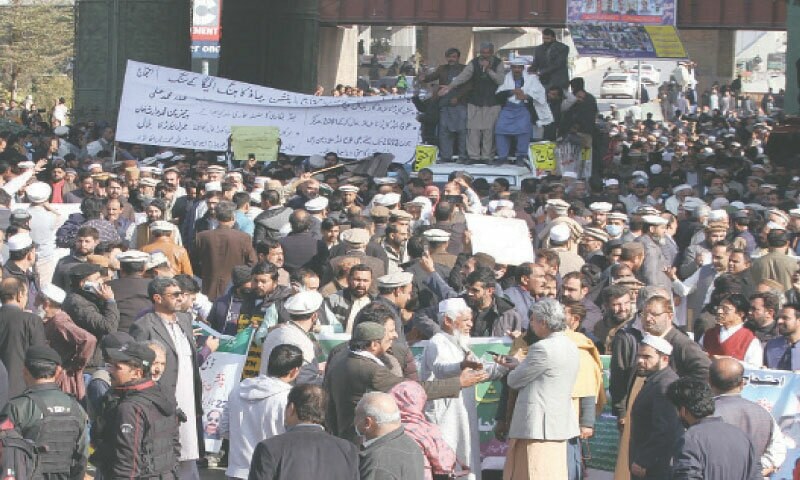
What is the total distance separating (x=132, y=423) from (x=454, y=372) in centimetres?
195

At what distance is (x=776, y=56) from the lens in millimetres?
81938

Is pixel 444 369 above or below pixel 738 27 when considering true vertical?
below

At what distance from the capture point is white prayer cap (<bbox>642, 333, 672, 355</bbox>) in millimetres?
8812

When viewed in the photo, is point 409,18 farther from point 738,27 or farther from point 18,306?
point 18,306

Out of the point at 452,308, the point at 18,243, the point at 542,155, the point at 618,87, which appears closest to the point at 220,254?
the point at 18,243

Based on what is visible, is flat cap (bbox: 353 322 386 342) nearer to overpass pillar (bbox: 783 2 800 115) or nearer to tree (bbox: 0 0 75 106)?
overpass pillar (bbox: 783 2 800 115)

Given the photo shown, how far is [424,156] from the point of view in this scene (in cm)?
2000

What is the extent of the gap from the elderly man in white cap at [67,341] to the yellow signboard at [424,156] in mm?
10313

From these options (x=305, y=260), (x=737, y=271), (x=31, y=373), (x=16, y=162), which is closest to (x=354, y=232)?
(x=305, y=260)

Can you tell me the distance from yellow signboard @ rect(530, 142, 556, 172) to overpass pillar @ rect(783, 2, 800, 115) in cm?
1133

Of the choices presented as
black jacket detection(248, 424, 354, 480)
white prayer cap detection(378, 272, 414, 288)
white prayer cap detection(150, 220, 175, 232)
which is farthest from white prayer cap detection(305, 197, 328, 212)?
black jacket detection(248, 424, 354, 480)

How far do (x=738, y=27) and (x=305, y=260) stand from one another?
26.2 meters

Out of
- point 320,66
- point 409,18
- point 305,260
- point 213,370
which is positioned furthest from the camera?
point 320,66

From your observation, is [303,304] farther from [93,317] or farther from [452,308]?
[93,317]
